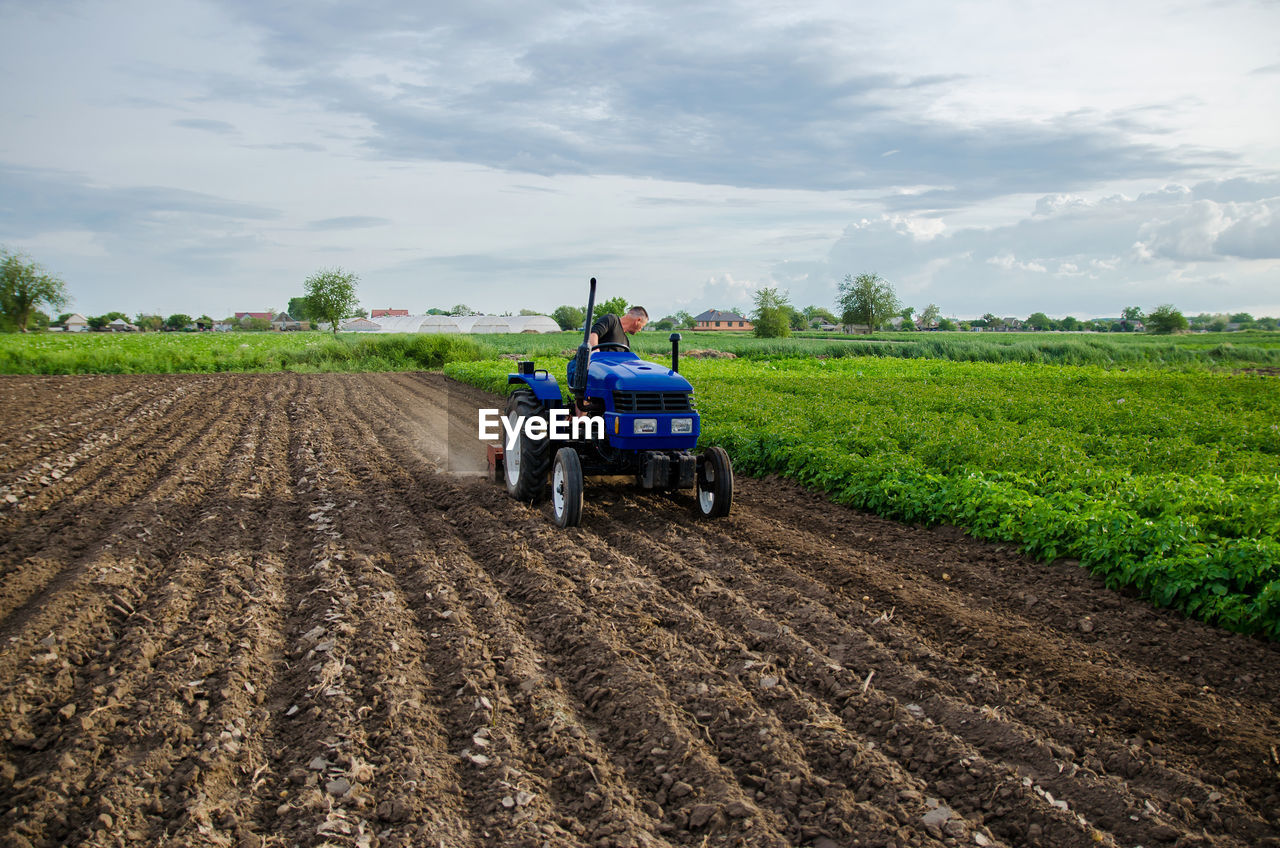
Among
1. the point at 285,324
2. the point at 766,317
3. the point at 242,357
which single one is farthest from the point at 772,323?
the point at 285,324

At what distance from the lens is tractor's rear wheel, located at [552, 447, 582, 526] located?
7.04 m

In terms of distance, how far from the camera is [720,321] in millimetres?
96688

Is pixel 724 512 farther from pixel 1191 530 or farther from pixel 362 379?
pixel 362 379

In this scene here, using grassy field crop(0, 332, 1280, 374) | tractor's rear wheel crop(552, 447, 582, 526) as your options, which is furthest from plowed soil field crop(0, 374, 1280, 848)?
grassy field crop(0, 332, 1280, 374)

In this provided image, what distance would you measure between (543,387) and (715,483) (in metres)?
2.01

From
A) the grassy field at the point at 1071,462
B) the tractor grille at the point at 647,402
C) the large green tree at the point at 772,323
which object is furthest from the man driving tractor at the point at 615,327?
the large green tree at the point at 772,323

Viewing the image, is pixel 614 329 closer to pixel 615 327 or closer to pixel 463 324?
pixel 615 327

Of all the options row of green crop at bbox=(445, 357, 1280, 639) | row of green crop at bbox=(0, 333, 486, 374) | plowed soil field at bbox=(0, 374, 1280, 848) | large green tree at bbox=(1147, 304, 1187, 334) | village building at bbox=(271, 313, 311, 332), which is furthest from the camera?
village building at bbox=(271, 313, 311, 332)

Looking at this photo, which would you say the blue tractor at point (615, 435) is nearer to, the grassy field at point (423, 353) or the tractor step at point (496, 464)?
the tractor step at point (496, 464)

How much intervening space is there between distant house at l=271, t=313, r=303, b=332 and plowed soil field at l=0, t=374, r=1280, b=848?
88.3 meters

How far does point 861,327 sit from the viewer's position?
234ft

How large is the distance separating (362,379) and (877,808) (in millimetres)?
24129

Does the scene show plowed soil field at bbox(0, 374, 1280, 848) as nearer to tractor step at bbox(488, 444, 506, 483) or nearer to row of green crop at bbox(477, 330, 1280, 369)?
tractor step at bbox(488, 444, 506, 483)

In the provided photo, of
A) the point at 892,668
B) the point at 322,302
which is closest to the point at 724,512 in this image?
the point at 892,668
